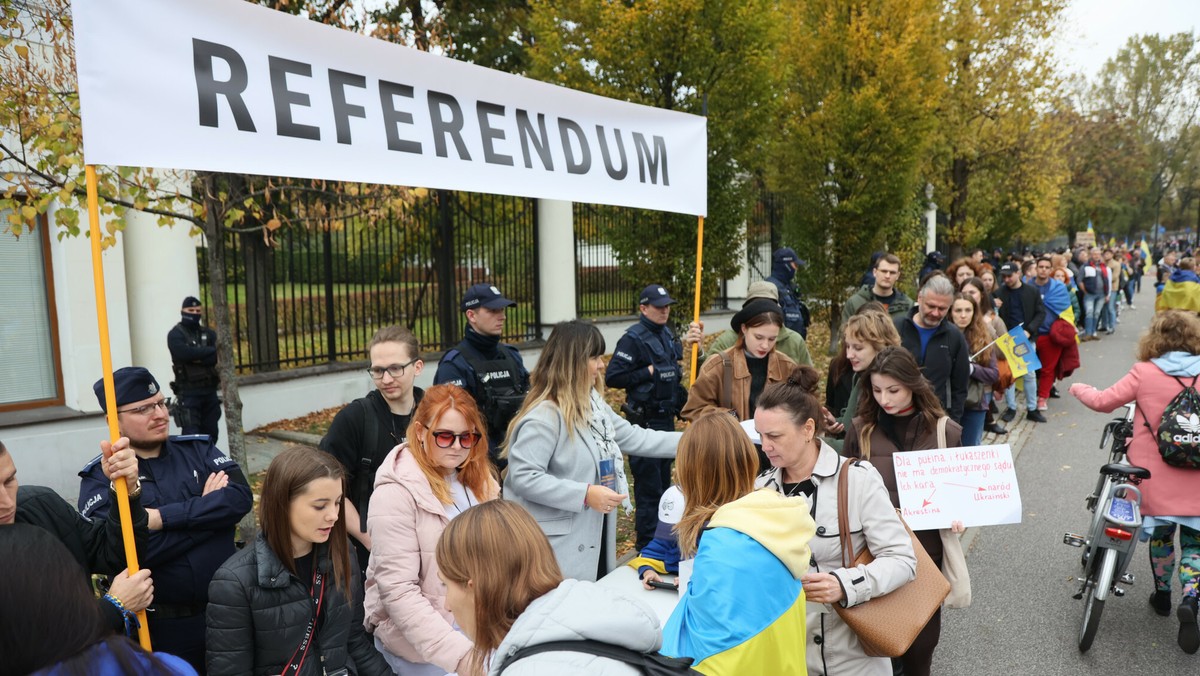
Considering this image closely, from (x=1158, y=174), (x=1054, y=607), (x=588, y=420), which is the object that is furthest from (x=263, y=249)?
(x=1158, y=174)

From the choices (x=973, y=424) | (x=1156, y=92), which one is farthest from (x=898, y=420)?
(x=1156, y=92)

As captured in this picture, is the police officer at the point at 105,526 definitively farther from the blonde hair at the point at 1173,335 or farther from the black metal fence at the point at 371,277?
the black metal fence at the point at 371,277

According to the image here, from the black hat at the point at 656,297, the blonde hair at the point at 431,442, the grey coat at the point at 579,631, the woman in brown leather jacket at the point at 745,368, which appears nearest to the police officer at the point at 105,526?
the blonde hair at the point at 431,442

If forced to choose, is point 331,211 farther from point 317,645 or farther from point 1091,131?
point 1091,131

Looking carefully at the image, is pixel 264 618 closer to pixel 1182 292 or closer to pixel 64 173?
pixel 64 173

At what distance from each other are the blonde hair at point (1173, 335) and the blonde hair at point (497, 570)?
14.3ft

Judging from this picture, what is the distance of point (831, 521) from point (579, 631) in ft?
5.24

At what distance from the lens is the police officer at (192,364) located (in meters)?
8.16

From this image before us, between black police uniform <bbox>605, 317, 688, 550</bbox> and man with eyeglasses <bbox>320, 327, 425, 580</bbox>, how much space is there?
241cm

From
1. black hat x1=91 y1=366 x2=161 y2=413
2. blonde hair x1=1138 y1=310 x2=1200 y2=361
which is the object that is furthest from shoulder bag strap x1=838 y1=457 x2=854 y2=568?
blonde hair x1=1138 y1=310 x2=1200 y2=361

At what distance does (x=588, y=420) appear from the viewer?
4008 millimetres

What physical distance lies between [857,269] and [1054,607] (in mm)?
Answer: 10001

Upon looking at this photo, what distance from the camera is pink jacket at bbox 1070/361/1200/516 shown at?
15.1 feet

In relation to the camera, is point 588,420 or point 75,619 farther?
point 588,420
